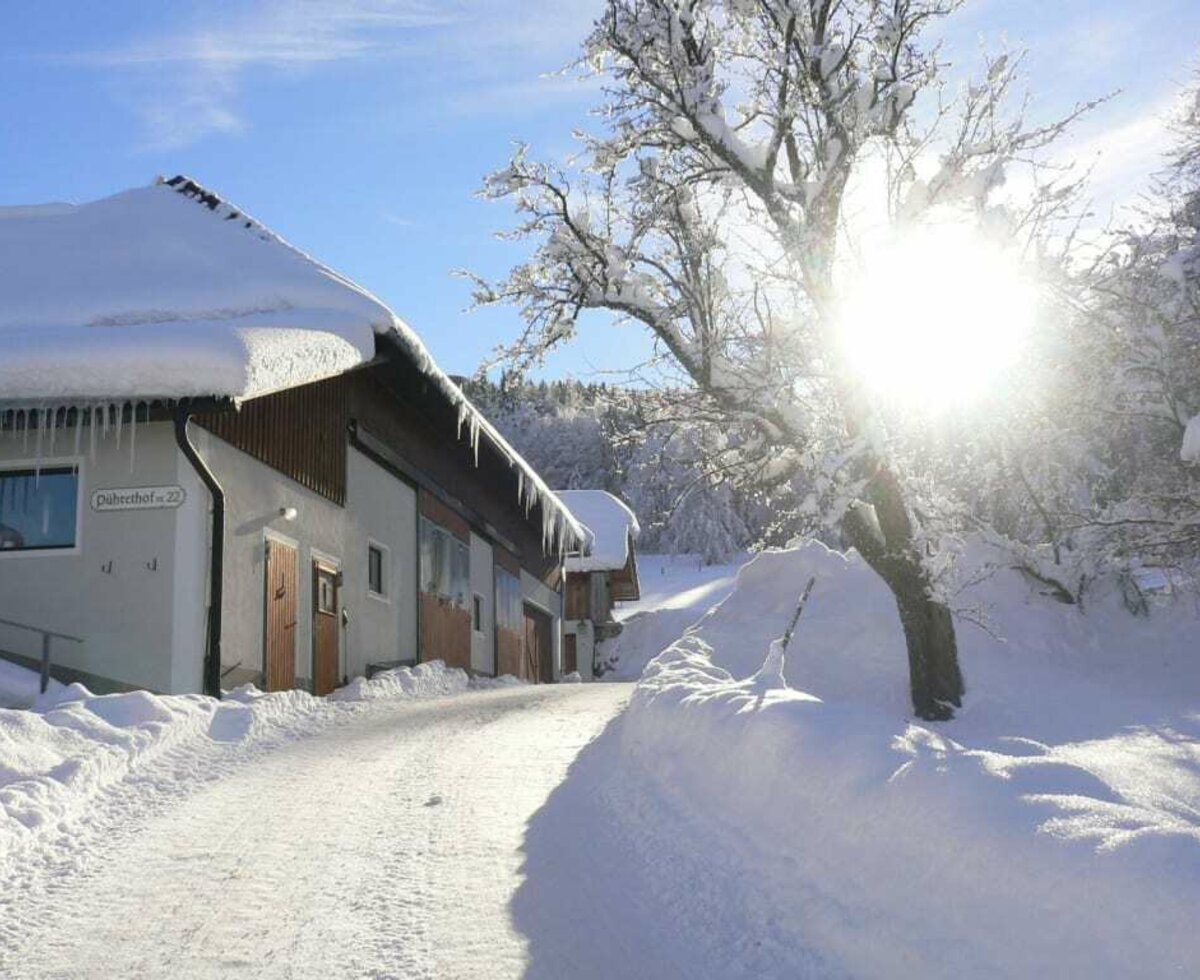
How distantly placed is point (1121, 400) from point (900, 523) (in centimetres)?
319

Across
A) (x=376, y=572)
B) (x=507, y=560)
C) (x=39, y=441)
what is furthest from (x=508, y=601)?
(x=39, y=441)

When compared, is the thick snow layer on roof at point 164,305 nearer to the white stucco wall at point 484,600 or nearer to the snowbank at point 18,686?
the snowbank at point 18,686

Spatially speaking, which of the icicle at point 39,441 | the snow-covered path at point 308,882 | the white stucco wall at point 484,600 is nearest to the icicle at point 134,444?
the icicle at point 39,441

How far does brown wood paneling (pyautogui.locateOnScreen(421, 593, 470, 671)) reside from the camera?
2014 cm

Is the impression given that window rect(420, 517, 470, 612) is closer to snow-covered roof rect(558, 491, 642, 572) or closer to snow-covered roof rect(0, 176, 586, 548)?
snow-covered roof rect(0, 176, 586, 548)

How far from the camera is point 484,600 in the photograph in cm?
2441

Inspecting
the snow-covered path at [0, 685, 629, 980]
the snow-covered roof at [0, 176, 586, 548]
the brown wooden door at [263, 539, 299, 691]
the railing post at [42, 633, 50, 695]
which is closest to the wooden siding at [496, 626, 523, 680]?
the snow-covered roof at [0, 176, 586, 548]

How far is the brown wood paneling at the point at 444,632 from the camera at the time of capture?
20141 millimetres

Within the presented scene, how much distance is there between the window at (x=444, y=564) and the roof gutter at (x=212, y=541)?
7.79 metres

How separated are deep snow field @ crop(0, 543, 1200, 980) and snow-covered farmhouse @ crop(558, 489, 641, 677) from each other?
2795 centimetres

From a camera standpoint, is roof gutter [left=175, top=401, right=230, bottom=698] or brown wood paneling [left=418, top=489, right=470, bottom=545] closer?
roof gutter [left=175, top=401, right=230, bottom=698]

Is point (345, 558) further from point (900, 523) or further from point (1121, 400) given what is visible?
point (1121, 400)

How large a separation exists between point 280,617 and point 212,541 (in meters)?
2.10

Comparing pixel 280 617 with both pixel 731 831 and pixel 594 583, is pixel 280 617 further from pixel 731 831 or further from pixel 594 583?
pixel 594 583
